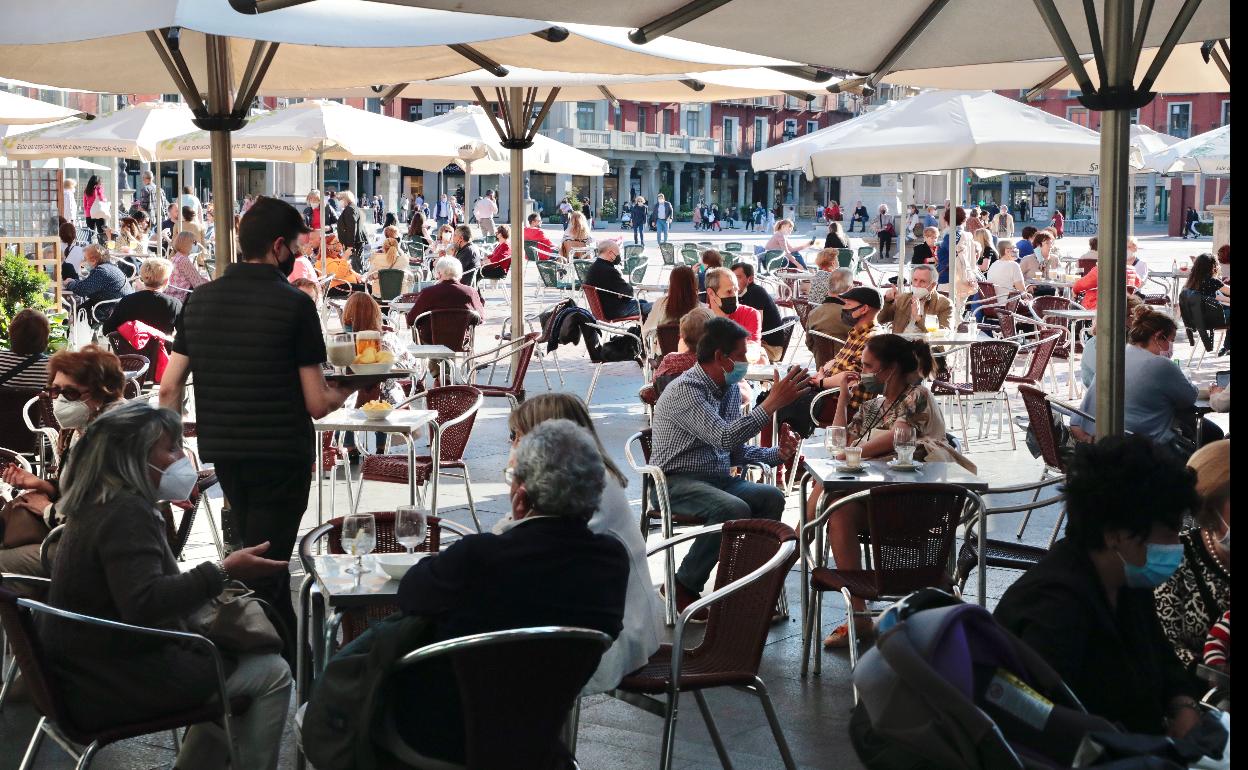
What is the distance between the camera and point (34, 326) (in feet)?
22.2

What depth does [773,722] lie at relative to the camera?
397 cm

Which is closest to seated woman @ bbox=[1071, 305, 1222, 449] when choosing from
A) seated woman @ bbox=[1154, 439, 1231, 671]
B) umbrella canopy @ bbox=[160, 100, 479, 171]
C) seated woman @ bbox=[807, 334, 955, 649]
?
seated woman @ bbox=[807, 334, 955, 649]

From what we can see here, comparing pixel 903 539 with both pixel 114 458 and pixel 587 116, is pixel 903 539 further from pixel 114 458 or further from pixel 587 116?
pixel 587 116

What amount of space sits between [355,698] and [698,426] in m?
2.95

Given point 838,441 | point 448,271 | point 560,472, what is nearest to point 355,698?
point 560,472

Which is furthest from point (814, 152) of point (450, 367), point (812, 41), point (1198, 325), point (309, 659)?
point (309, 659)

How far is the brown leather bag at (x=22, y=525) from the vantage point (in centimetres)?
469

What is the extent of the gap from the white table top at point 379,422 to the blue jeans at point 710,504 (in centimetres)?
116

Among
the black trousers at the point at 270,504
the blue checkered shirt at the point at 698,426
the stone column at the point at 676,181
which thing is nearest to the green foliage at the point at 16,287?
the blue checkered shirt at the point at 698,426

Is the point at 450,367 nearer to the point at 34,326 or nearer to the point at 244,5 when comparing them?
the point at 34,326

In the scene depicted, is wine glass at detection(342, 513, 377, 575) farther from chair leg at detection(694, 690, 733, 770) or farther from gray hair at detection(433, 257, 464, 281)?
gray hair at detection(433, 257, 464, 281)

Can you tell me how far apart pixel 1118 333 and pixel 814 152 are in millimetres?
7087

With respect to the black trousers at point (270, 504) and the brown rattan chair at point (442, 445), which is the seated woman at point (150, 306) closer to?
the brown rattan chair at point (442, 445)

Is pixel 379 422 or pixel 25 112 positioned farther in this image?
pixel 25 112
